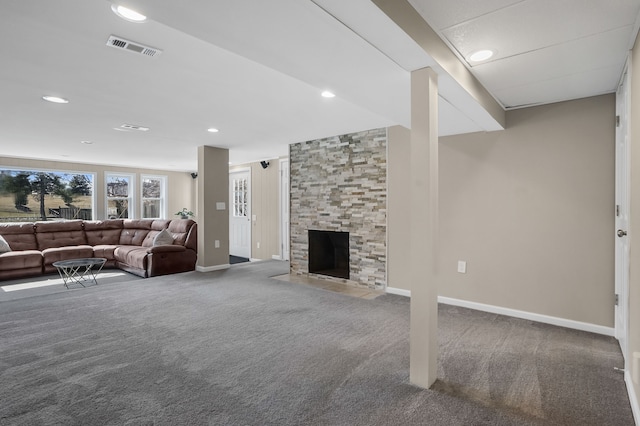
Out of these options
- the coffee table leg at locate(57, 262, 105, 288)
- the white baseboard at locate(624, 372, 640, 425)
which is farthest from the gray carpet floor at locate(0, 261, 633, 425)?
the coffee table leg at locate(57, 262, 105, 288)

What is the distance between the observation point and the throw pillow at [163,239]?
5.75m

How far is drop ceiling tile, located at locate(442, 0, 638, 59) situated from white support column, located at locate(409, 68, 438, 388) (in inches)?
12.2

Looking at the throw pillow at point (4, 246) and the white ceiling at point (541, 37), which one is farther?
the throw pillow at point (4, 246)

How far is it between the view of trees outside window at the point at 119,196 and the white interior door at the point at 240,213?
9.34ft

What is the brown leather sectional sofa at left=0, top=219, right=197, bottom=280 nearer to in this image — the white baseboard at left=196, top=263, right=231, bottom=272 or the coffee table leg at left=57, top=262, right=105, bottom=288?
the white baseboard at left=196, top=263, right=231, bottom=272

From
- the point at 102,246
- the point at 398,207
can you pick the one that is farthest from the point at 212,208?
the point at 398,207

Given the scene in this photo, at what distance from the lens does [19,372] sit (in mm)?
2248

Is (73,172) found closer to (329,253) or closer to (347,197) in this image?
(329,253)

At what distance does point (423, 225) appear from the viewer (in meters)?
2.09

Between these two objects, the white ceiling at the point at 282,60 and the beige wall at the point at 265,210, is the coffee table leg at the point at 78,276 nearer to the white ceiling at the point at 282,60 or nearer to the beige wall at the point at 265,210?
the white ceiling at the point at 282,60

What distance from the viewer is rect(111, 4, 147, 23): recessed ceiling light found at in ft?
6.00

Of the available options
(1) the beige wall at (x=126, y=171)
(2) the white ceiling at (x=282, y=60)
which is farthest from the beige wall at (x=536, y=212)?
(1) the beige wall at (x=126, y=171)

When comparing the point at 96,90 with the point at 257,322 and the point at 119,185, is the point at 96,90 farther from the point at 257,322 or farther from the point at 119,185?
the point at 119,185

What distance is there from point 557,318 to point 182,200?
30.3 feet
